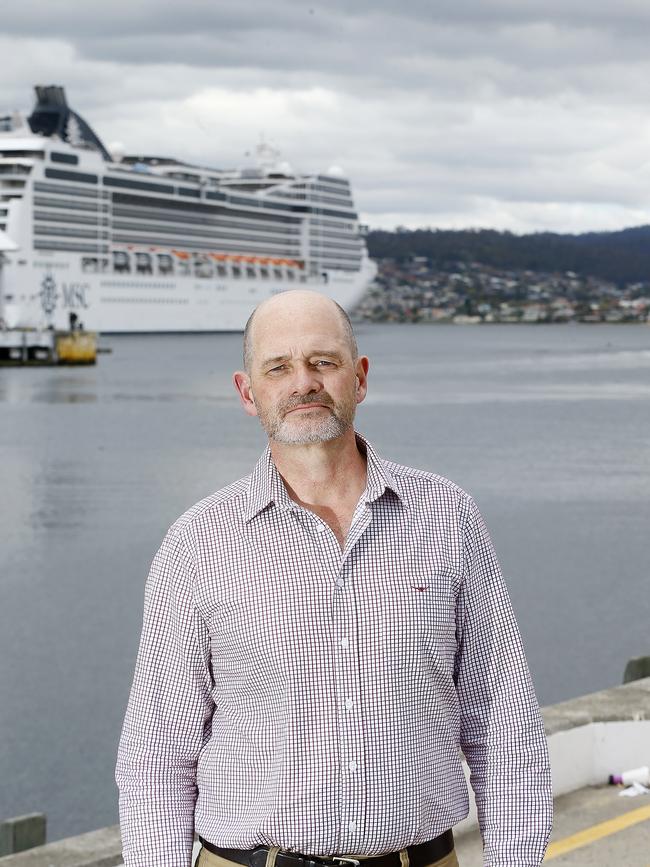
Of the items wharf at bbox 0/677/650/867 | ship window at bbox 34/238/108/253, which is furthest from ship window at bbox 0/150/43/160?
wharf at bbox 0/677/650/867

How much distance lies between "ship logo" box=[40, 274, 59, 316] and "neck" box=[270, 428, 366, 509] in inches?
2891

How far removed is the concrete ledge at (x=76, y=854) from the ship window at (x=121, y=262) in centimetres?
7569

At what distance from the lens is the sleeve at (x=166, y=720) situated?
201cm

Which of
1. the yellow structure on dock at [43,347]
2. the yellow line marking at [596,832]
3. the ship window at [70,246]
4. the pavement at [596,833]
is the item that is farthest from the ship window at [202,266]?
the yellow line marking at [596,832]

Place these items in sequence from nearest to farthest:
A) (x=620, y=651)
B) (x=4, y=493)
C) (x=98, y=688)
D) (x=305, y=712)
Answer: (x=305, y=712), (x=98, y=688), (x=620, y=651), (x=4, y=493)

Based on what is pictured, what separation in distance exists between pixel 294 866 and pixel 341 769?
146 millimetres

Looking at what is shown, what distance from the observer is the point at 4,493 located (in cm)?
2561

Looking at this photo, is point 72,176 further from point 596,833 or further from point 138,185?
point 596,833

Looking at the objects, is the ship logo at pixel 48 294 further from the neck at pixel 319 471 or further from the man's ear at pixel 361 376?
the neck at pixel 319 471

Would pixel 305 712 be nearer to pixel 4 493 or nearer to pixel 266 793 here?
pixel 266 793

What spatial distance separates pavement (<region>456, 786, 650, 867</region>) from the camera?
383 cm

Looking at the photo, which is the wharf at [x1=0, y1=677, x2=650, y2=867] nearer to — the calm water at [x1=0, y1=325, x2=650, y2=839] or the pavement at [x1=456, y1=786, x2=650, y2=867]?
the pavement at [x1=456, y1=786, x2=650, y2=867]

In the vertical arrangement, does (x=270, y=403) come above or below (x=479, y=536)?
above

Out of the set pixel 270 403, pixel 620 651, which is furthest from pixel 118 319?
pixel 270 403
